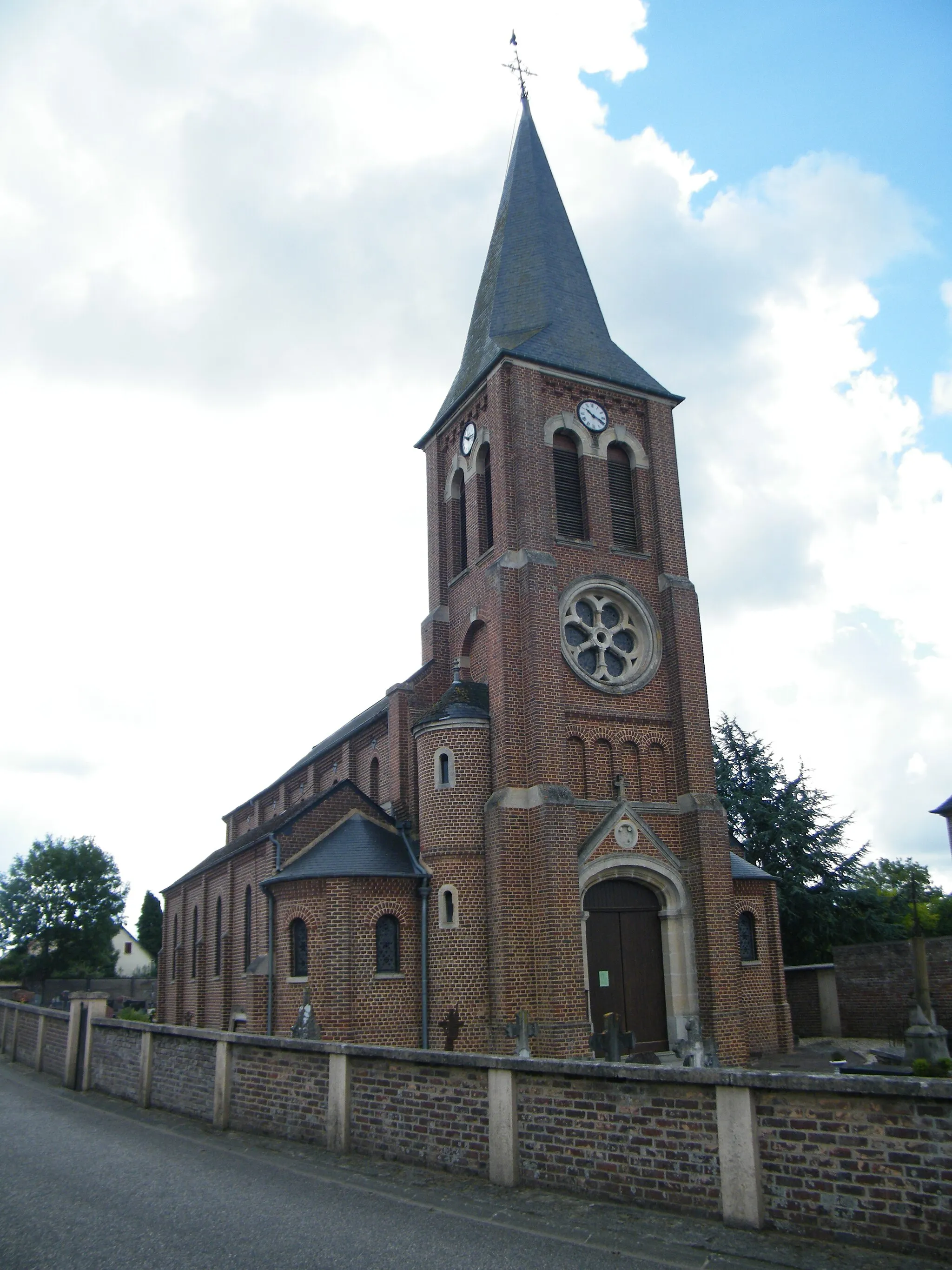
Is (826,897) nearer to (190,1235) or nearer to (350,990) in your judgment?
(350,990)

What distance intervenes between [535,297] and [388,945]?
701 inches

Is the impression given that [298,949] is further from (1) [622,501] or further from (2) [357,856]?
(1) [622,501]

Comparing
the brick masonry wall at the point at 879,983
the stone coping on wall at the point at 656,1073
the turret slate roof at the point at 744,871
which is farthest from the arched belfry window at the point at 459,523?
the brick masonry wall at the point at 879,983

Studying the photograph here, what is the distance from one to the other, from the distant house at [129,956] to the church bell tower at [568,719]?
2973 inches

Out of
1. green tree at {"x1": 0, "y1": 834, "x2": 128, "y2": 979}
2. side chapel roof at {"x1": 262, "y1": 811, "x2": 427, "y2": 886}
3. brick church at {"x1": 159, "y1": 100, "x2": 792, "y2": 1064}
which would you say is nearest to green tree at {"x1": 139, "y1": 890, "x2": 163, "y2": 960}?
green tree at {"x1": 0, "y1": 834, "x2": 128, "y2": 979}

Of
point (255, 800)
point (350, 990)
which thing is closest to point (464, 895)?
point (350, 990)

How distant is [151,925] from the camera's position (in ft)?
259

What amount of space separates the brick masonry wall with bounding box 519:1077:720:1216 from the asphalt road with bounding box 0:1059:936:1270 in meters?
0.19

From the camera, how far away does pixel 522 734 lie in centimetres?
2102

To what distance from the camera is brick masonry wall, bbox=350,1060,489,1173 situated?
1028cm

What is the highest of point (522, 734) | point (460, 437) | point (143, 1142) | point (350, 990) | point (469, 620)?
point (460, 437)

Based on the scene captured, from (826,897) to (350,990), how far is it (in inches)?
949

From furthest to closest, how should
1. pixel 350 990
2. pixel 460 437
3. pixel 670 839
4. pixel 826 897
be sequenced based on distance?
pixel 826 897, pixel 460 437, pixel 670 839, pixel 350 990

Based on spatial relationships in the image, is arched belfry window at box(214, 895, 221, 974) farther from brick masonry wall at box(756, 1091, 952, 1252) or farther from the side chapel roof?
brick masonry wall at box(756, 1091, 952, 1252)
